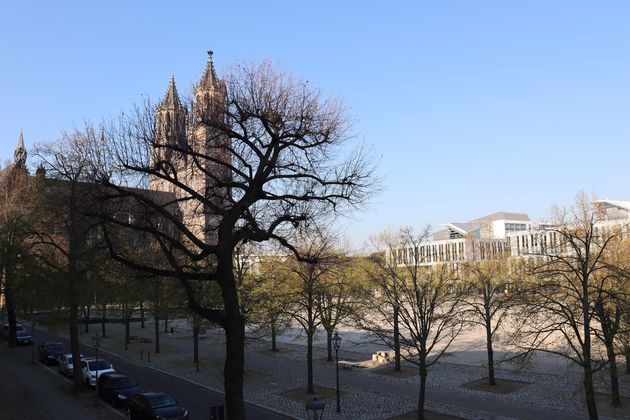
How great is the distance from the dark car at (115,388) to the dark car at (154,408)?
2.58 metres

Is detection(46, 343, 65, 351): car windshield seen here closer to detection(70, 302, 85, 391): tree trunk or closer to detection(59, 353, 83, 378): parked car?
detection(59, 353, 83, 378): parked car

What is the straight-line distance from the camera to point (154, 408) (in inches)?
788

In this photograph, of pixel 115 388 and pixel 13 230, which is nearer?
pixel 115 388

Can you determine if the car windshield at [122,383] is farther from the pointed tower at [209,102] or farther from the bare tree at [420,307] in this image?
the pointed tower at [209,102]

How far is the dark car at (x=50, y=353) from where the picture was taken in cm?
3572

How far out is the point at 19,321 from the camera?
6894 cm

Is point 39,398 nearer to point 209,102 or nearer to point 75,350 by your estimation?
point 75,350

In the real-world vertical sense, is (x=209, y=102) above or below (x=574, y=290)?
above

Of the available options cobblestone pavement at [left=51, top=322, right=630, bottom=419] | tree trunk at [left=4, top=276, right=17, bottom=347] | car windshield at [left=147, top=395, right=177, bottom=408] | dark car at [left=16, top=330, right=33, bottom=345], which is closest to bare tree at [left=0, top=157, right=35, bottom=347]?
tree trunk at [left=4, top=276, right=17, bottom=347]

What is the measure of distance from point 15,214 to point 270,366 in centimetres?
2170

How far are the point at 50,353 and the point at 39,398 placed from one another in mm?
12481

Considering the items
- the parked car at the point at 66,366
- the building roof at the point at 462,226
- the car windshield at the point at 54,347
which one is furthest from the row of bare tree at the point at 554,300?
the building roof at the point at 462,226

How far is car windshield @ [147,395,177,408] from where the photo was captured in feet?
66.7

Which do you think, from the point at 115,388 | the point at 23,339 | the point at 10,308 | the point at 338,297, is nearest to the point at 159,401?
the point at 115,388
